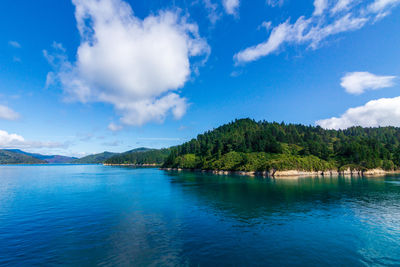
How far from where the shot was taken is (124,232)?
107 feet

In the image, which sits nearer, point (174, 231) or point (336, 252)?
point (336, 252)

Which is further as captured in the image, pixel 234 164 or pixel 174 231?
pixel 234 164

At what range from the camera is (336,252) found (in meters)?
25.5

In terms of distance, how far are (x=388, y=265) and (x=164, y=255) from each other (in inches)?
1020

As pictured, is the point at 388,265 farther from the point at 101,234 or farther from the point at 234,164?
the point at 234,164

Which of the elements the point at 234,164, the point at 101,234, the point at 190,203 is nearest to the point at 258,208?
the point at 190,203

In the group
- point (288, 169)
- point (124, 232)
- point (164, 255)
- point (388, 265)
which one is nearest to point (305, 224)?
point (388, 265)

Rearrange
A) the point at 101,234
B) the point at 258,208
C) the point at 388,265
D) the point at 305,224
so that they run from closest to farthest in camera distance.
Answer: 1. the point at 388,265
2. the point at 101,234
3. the point at 305,224
4. the point at 258,208

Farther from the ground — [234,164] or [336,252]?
[234,164]

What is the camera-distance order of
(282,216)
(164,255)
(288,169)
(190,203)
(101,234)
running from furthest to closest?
(288,169), (190,203), (282,216), (101,234), (164,255)

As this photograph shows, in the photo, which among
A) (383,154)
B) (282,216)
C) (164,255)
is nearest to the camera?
(164,255)

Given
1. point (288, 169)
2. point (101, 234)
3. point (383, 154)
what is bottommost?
point (101, 234)

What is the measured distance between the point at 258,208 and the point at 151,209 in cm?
2655

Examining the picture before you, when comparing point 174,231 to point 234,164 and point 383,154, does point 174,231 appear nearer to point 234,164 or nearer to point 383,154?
point 234,164
